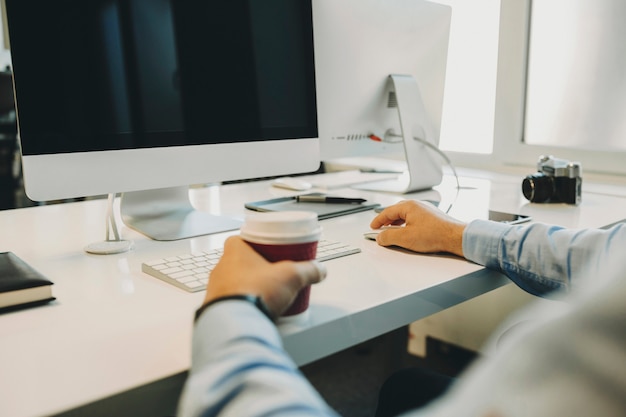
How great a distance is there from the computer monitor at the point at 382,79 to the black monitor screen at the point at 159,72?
0.50 feet

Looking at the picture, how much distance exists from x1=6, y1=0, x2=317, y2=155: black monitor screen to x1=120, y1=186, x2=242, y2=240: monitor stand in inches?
6.6

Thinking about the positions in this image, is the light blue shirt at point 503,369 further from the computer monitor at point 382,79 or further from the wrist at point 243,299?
the computer monitor at point 382,79

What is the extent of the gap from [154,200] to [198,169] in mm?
179

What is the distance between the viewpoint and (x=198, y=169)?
110 cm

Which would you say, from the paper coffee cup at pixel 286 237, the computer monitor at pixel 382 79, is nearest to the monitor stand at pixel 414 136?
the computer monitor at pixel 382 79

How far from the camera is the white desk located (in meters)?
0.57

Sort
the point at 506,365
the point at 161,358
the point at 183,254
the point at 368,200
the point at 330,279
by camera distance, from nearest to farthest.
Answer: the point at 506,365, the point at 161,358, the point at 330,279, the point at 183,254, the point at 368,200

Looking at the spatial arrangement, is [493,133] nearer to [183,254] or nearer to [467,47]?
[467,47]

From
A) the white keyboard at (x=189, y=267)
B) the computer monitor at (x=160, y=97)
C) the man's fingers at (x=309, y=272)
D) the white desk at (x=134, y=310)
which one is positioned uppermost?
the computer monitor at (x=160, y=97)

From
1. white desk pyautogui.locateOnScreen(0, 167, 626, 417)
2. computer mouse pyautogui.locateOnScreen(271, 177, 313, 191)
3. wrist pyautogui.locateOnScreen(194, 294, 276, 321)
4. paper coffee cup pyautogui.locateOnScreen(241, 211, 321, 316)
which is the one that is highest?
paper coffee cup pyautogui.locateOnScreen(241, 211, 321, 316)

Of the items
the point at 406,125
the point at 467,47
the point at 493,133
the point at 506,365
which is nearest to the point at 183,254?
the point at 506,365

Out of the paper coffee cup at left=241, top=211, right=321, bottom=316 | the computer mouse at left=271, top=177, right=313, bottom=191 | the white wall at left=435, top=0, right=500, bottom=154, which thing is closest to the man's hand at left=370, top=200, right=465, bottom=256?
the paper coffee cup at left=241, top=211, right=321, bottom=316

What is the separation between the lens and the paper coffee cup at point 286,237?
0.65 m

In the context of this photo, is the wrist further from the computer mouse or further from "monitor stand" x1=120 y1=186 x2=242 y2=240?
the computer mouse
